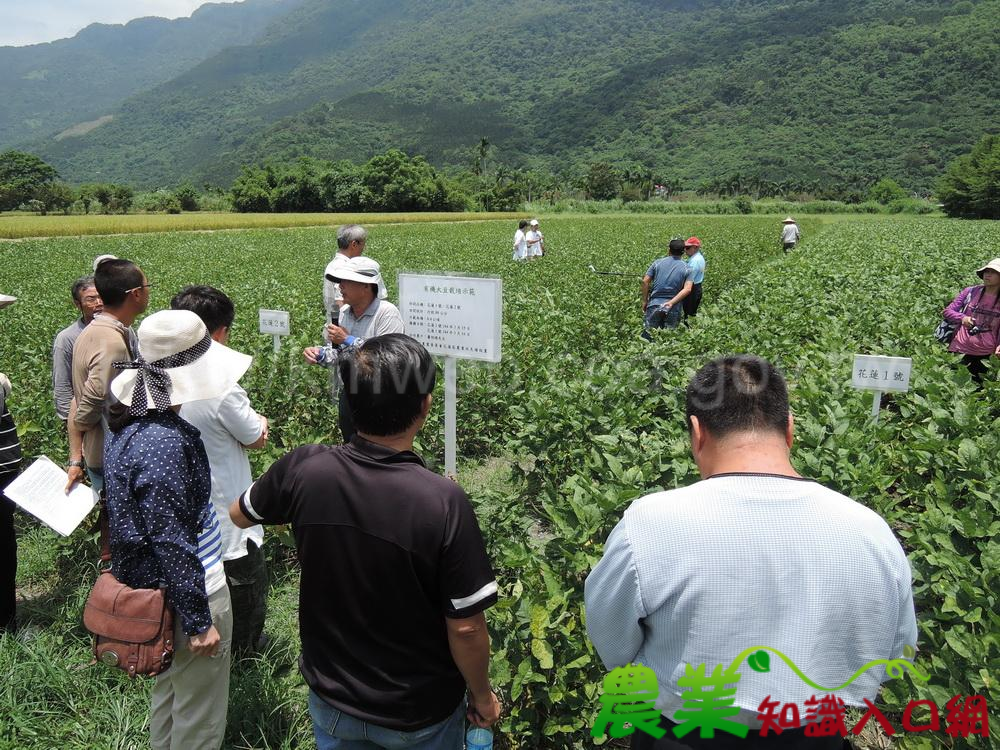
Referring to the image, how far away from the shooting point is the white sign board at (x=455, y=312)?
416cm

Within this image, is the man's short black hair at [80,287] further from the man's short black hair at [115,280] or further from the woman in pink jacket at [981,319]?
the woman in pink jacket at [981,319]

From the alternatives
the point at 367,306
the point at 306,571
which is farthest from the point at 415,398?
the point at 367,306

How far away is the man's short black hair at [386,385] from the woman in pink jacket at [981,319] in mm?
5630

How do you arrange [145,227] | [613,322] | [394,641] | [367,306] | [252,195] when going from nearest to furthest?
[394,641]
[367,306]
[613,322]
[145,227]
[252,195]

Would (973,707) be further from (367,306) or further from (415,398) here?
(367,306)

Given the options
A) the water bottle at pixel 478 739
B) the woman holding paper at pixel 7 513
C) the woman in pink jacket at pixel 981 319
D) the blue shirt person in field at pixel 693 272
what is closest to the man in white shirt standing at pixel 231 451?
the woman holding paper at pixel 7 513

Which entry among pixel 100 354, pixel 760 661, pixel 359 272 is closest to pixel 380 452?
pixel 760 661

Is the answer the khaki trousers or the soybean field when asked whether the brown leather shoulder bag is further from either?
the soybean field

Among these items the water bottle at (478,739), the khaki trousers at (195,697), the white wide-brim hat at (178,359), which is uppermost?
the white wide-brim hat at (178,359)

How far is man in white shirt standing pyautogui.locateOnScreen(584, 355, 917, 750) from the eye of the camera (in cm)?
140

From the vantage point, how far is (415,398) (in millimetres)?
1882

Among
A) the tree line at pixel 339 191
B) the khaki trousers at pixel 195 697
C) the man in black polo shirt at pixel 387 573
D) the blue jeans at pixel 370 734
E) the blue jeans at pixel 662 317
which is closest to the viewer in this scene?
Answer: the man in black polo shirt at pixel 387 573

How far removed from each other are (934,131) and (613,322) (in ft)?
482

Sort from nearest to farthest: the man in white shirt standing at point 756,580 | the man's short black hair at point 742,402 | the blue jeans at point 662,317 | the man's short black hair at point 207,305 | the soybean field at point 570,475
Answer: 1. the man in white shirt standing at point 756,580
2. the man's short black hair at point 742,402
3. the soybean field at point 570,475
4. the man's short black hair at point 207,305
5. the blue jeans at point 662,317
